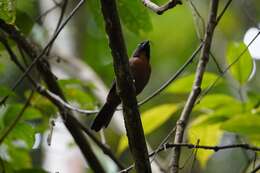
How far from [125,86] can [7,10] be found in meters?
0.41

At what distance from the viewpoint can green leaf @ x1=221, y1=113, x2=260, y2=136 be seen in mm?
1936

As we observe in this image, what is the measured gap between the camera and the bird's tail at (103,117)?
2487mm

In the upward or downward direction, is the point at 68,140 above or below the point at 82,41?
below

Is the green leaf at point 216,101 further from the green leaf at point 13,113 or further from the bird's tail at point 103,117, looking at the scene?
the green leaf at point 13,113

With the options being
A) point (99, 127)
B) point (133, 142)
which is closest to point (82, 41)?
point (99, 127)

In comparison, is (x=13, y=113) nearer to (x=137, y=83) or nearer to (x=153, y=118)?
(x=137, y=83)

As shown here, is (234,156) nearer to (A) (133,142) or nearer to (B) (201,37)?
(B) (201,37)

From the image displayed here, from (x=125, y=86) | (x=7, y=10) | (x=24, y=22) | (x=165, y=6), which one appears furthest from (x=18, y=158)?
(x=165, y=6)

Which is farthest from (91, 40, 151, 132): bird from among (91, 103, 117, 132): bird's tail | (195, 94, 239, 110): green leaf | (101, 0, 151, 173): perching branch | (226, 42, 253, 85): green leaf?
(101, 0, 151, 173): perching branch

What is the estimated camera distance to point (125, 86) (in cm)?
143

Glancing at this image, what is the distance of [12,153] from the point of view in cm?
230

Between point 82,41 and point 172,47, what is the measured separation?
1980 millimetres

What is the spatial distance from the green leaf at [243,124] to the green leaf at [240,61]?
0.28 metres

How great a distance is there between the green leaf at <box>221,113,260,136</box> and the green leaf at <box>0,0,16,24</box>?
0.80m
